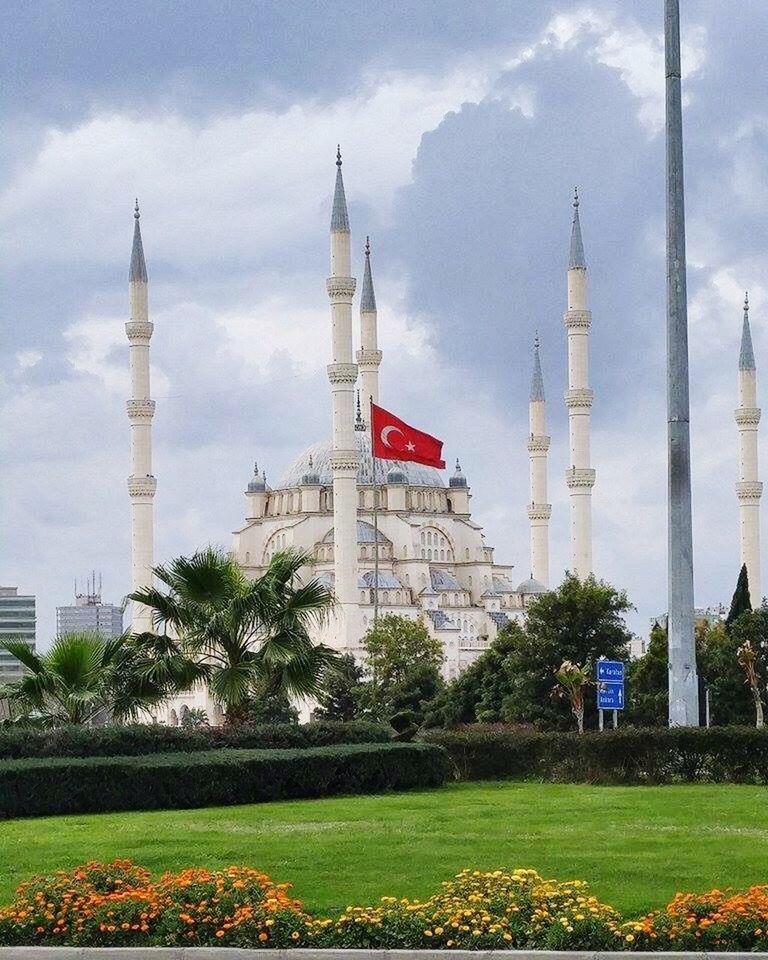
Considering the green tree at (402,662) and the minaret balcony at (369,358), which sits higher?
the minaret balcony at (369,358)

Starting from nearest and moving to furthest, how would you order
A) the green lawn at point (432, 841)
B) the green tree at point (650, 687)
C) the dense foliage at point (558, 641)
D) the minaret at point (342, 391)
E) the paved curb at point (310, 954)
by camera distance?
the paved curb at point (310, 954)
the green lawn at point (432, 841)
the green tree at point (650, 687)
the dense foliage at point (558, 641)
the minaret at point (342, 391)

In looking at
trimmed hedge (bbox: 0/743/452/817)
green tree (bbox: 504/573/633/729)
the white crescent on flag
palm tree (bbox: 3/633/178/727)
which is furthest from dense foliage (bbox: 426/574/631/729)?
trimmed hedge (bbox: 0/743/452/817)

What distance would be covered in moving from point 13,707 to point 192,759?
4.33 meters

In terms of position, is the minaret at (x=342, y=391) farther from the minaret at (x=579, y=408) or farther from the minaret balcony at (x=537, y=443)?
the minaret balcony at (x=537, y=443)

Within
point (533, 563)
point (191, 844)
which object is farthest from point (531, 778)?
point (533, 563)

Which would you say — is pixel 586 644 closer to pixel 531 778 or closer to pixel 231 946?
pixel 531 778

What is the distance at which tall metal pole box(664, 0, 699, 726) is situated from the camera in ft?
59.1

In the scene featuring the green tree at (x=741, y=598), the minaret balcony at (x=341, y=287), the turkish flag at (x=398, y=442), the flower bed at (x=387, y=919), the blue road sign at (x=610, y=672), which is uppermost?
the minaret balcony at (x=341, y=287)

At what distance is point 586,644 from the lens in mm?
50219

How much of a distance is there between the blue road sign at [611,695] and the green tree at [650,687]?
861 centimetres

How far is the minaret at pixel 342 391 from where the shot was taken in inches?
2923

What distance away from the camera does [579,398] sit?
79.9 metres

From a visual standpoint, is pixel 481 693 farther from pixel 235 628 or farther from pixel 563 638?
pixel 235 628

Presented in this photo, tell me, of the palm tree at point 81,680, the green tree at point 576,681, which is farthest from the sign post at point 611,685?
the green tree at point 576,681
